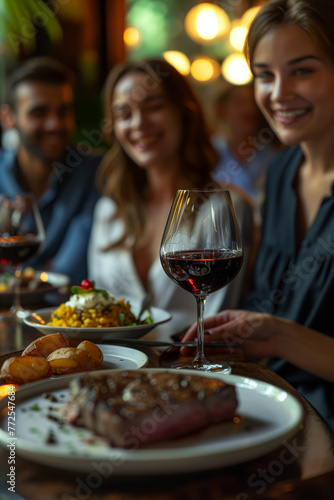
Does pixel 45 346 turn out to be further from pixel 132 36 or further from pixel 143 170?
pixel 132 36

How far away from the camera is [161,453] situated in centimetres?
48

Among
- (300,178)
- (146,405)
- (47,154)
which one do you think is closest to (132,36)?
(47,154)

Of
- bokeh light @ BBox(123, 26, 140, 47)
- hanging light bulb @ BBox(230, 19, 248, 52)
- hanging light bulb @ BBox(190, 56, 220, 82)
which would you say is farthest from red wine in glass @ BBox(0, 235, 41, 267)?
hanging light bulb @ BBox(190, 56, 220, 82)

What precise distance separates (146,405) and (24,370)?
277 mm

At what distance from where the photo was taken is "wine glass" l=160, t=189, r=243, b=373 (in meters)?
0.87

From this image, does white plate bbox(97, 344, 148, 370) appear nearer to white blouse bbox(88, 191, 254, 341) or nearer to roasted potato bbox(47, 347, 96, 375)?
roasted potato bbox(47, 347, 96, 375)

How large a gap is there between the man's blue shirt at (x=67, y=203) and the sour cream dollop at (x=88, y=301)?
155 centimetres

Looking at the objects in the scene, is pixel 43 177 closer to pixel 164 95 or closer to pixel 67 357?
pixel 164 95

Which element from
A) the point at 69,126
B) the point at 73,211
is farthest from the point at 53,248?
the point at 69,126

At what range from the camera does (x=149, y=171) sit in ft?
7.57

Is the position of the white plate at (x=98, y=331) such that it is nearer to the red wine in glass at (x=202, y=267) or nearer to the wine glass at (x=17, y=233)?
the red wine in glass at (x=202, y=267)

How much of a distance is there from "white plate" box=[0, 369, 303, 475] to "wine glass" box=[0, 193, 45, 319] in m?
0.81

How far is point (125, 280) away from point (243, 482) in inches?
65.6

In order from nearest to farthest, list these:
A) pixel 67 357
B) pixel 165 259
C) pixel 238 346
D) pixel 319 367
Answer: pixel 67 357
pixel 165 259
pixel 238 346
pixel 319 367
